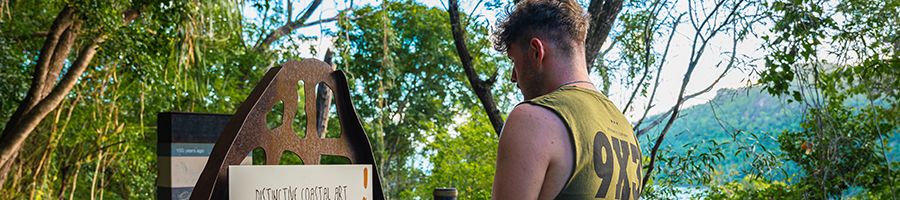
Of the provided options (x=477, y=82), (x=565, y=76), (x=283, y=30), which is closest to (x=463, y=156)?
(x=283, y=30)

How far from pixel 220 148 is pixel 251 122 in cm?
9

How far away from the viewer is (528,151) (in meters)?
1.00

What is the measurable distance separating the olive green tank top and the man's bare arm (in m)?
0.01

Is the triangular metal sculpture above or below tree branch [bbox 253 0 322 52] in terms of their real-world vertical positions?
below

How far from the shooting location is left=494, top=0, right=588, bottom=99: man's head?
3.66 feet

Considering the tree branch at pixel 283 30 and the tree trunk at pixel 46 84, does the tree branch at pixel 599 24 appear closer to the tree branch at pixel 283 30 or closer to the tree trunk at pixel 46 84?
the tree trunk at pixel 46 84

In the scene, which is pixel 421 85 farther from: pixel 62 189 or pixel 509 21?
pixel 509 21

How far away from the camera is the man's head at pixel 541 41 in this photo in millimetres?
1116

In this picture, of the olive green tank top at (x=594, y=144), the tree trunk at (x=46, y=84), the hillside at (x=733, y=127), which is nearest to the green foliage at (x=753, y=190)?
the hillside at (x=733, y=127)

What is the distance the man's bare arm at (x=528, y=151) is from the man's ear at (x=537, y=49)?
107 mm

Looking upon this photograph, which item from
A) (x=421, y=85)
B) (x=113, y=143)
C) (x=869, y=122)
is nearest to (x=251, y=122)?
(x=869, y=122)

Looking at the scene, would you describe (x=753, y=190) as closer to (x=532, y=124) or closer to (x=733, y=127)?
(x=733, y=127)

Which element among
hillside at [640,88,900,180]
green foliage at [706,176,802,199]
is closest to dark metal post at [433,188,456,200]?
hillside at [640,88,900,180]

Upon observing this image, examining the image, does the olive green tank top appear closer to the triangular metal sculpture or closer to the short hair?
the short hair
